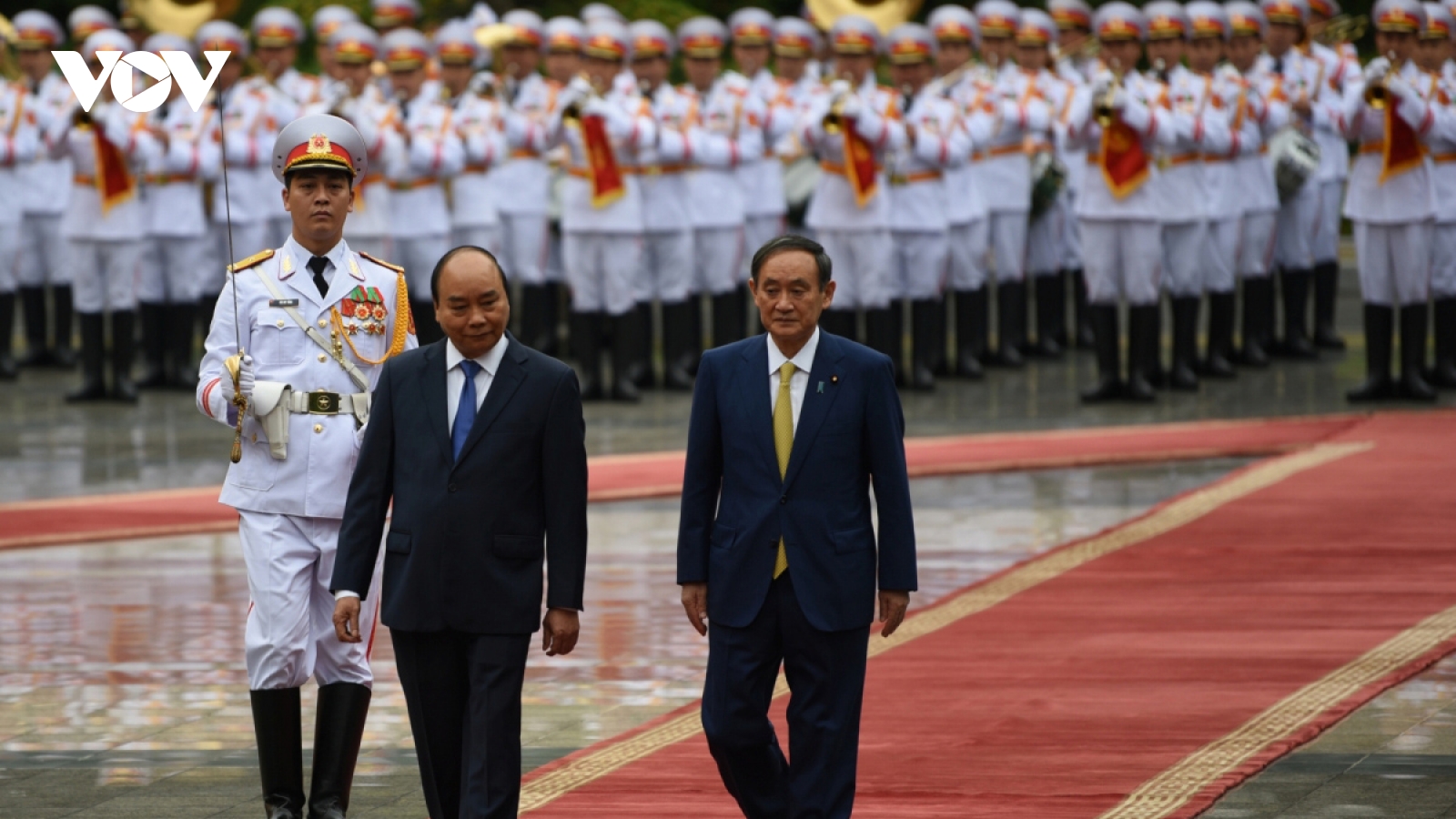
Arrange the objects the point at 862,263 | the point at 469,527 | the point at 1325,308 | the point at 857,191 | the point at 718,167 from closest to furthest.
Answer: the point at 469,527 → the point at 857,191 → the point at 862,263 → the point at 718,167 → the point at 1325,308

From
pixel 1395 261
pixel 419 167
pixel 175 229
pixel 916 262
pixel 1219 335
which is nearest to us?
pixel 1395 261

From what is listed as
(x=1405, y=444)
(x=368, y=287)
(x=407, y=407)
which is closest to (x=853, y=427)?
(x=407, y=407)

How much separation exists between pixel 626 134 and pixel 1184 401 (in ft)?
12.7

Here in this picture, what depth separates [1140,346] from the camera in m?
16.1

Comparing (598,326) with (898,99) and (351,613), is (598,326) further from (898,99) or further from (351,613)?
(351,613)

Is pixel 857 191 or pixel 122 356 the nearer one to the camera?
pixel 857 191

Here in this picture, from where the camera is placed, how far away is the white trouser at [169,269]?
17.3 metres

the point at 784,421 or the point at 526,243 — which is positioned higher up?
the point at 784,421

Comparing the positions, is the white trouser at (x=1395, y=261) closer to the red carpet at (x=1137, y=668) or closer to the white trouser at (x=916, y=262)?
the white trouser at (x=916, y=262)

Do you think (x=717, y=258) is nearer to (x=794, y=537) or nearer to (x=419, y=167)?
(x=419, y=167)

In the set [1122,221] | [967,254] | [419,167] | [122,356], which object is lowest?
[122,356]

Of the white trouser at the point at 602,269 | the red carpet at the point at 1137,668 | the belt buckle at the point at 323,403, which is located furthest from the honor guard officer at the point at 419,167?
the belt buckle at the point at 323,403

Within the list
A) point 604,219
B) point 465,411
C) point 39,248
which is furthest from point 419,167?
point 465,411

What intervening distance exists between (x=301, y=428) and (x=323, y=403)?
87 millimetres
